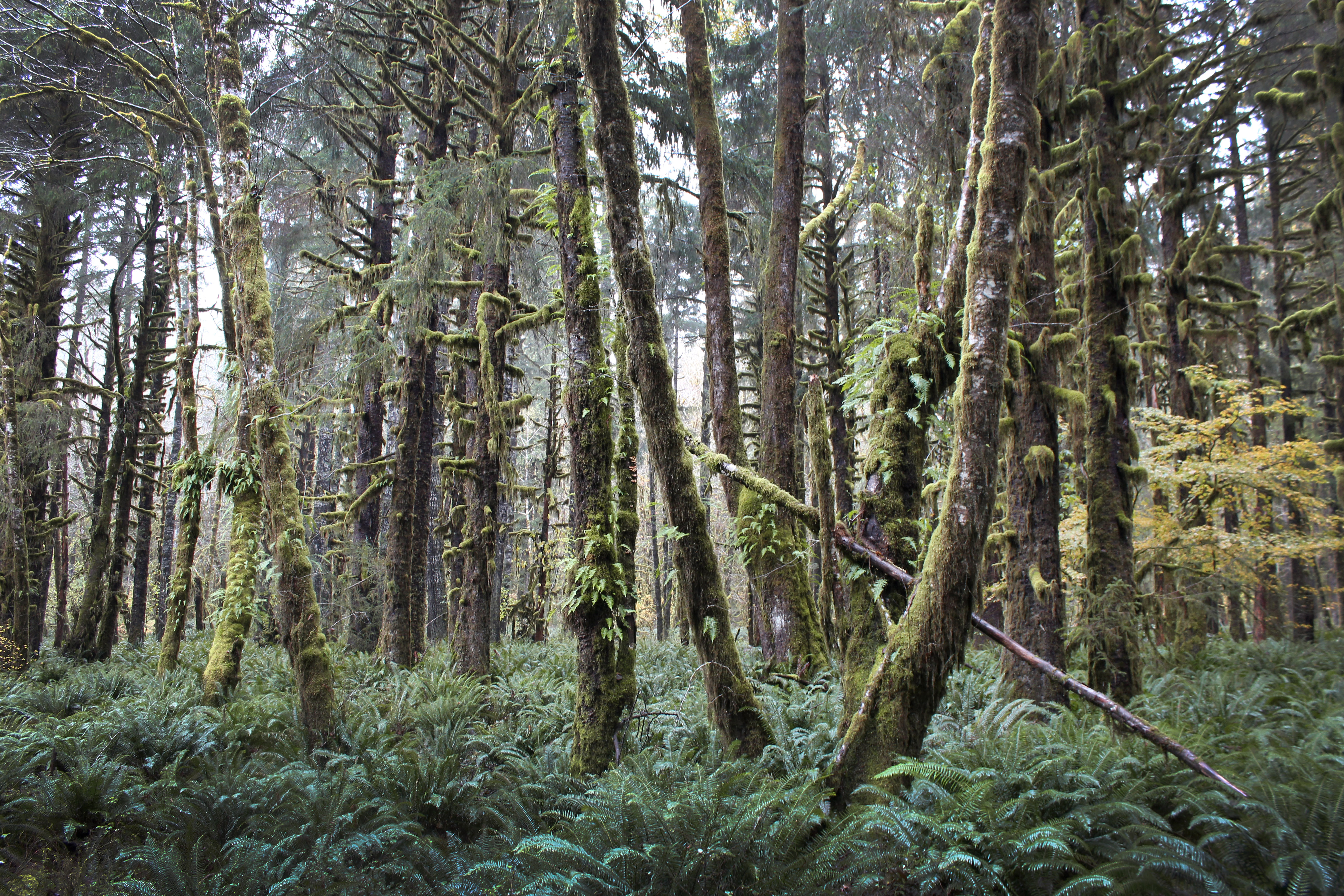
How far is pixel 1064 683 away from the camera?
3430mm

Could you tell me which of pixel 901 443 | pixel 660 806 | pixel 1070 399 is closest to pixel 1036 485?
pixel 1070 399

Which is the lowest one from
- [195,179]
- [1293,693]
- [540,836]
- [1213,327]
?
[1293,693]

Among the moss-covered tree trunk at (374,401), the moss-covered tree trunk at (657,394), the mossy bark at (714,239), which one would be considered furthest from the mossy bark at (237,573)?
the mossy bark at (714,239)

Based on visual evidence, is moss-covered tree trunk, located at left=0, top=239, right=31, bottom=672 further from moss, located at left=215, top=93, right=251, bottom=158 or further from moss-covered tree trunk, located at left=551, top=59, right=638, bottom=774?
moss-covered tree trunk, located at left=551, top=59, right=638, bottom=774

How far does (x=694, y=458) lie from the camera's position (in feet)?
20.2

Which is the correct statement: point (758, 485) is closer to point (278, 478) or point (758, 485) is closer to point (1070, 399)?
point (278, 478)

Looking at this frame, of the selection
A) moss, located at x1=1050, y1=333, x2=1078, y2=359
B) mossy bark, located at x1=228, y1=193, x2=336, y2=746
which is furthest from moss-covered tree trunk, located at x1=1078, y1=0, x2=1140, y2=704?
mossy bark, located at x1=228, y1=193, x2=336, y2=746

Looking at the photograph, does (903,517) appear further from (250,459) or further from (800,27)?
(800,27)

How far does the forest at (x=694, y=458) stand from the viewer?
3537 millimetres

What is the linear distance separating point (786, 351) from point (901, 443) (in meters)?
3.90

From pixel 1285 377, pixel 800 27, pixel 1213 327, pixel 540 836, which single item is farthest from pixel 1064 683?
pixel 1285 377

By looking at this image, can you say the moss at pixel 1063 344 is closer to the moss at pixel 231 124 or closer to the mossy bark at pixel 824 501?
the mossy bark at pixel 824 501

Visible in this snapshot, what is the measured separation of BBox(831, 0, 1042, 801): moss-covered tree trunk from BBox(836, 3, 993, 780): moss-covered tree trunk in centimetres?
15

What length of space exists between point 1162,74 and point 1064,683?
31.8 feet
